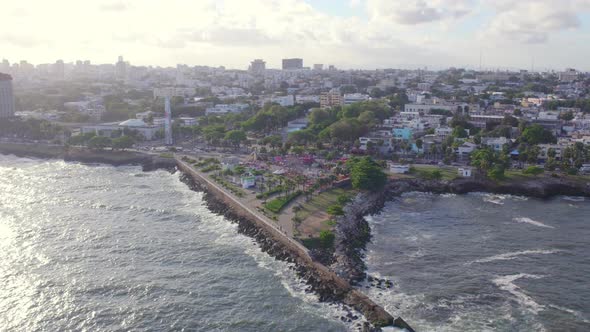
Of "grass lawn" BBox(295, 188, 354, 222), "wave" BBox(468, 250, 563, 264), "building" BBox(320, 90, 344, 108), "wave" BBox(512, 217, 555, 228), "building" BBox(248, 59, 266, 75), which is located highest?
"building" BBox(248, 59, 266, 75)

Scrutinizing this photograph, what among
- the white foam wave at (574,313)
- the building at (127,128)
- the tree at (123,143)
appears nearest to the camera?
the white foam wave at (574,313)

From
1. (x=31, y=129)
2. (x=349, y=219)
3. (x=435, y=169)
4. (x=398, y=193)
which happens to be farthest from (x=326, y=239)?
(x=31, y=129)

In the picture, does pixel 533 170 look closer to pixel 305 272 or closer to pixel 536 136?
pixel 536 136

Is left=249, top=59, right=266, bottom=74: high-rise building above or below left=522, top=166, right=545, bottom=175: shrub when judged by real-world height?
above

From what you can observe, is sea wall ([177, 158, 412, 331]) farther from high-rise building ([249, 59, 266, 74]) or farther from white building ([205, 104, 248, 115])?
high-rise building ([249, 59, 266, 74])

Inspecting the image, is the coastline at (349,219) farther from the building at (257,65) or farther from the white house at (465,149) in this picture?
the building at (257,65)

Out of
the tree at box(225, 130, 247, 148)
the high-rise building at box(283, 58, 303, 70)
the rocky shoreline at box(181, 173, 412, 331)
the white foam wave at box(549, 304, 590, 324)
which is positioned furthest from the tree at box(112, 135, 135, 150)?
the high-rise building at box(283, 58, 303, 70)

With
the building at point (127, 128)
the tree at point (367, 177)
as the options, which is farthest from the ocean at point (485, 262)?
the building at point (127, 128)
